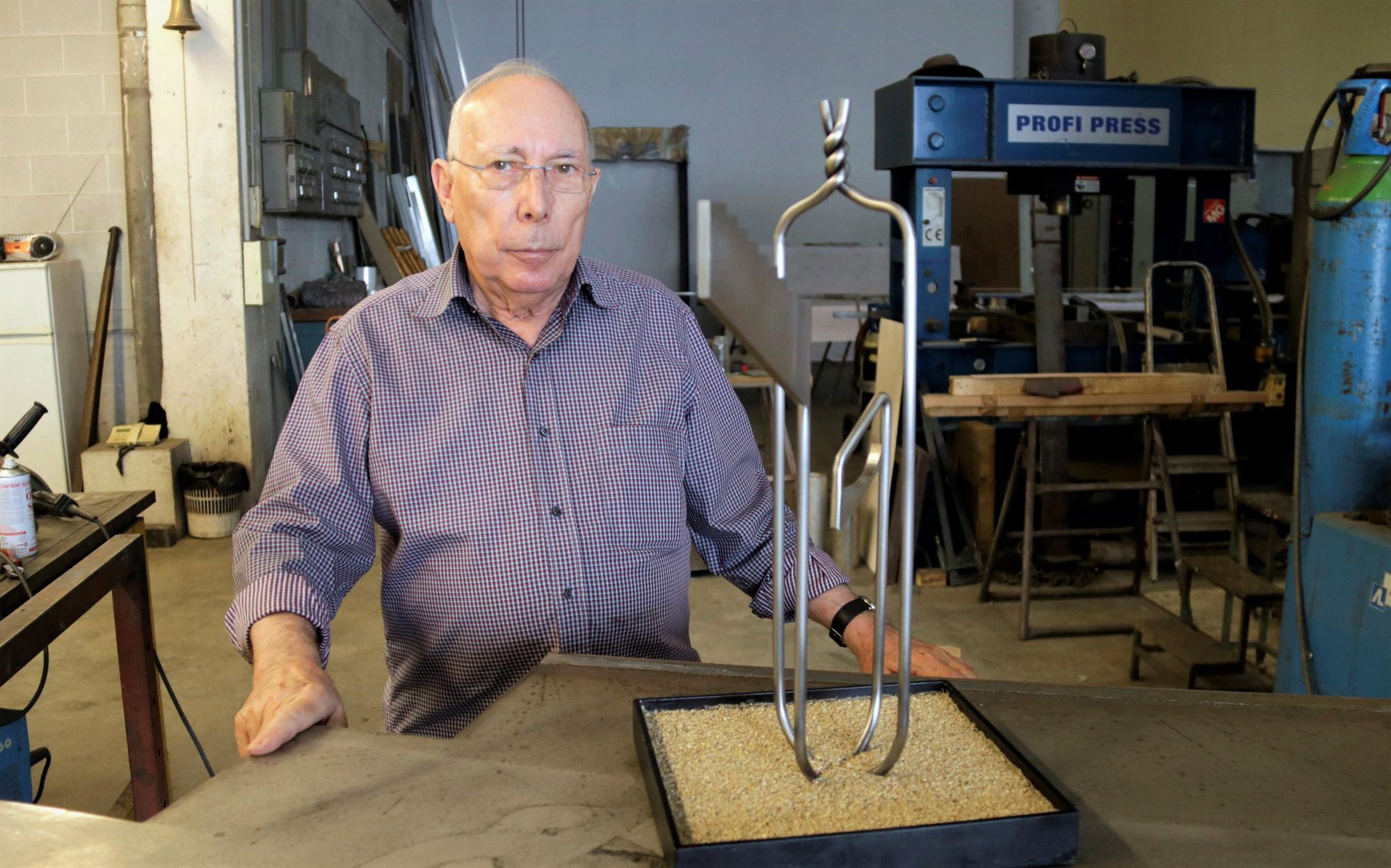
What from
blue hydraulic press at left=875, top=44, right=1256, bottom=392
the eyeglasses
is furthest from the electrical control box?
the eyeglasses

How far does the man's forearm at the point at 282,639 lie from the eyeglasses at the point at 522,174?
1.95ft

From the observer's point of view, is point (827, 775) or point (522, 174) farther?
point (522, 174)

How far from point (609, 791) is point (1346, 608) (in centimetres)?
201

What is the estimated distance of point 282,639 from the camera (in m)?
1.31

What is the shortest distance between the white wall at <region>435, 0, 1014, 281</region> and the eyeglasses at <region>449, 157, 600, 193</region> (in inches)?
322

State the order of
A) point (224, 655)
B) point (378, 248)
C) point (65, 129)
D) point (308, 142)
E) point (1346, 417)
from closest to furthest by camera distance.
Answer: point (1346, 417) → point (224, 655) → point (65, 129) → point (308, 142) → point (378, 248)

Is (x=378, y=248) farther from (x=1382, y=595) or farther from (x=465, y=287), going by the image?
(x=1382, y=595)

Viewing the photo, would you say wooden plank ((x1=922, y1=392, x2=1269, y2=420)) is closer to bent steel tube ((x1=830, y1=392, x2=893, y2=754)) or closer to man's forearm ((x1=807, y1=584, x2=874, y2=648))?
man's forearm ((x1=807, y1=584, x2=874, y2=648))

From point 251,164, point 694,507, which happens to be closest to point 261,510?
point 694,507

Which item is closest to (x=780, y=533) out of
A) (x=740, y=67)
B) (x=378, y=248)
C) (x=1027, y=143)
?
(x=1027, y=143)

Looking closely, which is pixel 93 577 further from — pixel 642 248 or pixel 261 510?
pixel 642 248

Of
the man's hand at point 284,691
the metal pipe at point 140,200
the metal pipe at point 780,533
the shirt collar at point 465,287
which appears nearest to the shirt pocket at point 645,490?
the shirt collar at point 465,287

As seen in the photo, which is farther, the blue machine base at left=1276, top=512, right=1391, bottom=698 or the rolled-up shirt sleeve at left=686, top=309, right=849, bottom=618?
the blue machine base at left=1276, top=512, right=1391, bottom=698

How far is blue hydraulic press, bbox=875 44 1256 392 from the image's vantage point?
399 cm
